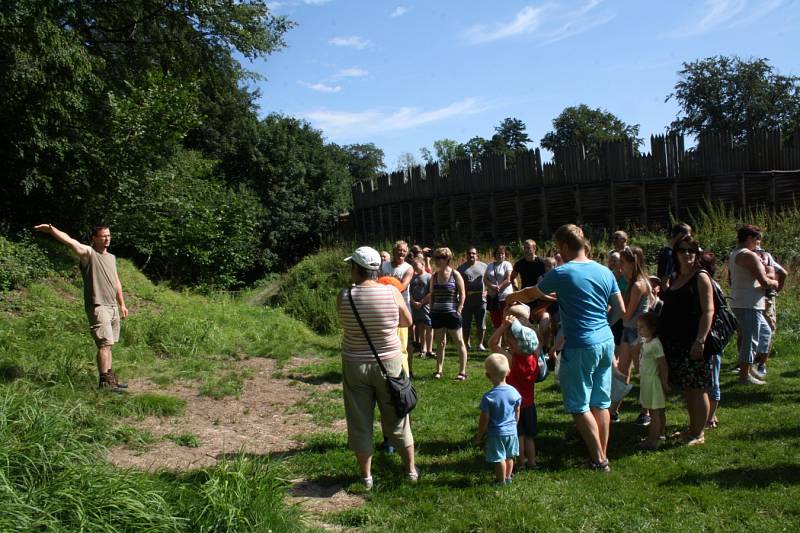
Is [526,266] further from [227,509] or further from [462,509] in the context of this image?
[227,509]

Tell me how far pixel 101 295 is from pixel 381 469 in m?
3.93

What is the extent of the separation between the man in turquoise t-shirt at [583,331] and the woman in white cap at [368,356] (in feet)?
3.13

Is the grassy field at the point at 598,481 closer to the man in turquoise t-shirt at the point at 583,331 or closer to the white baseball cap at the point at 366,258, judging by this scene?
the man in turquoise t-shirt at the point at 583,331

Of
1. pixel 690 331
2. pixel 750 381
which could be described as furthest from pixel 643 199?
pixel 690 331

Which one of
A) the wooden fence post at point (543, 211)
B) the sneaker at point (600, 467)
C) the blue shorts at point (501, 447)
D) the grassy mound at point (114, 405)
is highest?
→ the wooden fence post at point (543, 211)

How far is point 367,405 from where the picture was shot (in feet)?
16.2

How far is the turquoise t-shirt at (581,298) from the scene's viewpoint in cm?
481

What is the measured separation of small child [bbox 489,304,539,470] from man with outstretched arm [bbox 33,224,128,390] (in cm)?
445

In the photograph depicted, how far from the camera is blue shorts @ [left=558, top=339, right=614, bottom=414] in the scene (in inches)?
189

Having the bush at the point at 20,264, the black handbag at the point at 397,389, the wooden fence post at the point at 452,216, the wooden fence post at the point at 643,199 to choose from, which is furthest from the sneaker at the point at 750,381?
the wooden fence post at the point at 452,216

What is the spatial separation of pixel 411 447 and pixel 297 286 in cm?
1435

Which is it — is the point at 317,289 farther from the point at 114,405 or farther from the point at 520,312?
the point at 520,312

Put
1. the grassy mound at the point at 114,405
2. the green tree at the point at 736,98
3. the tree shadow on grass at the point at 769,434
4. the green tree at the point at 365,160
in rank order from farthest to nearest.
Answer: the green tree at the point at 365,160 < the green tree at the point at 736,98 < the tree shadow on grass at the point at 769,434 < the grassy mound at the point at 114,405

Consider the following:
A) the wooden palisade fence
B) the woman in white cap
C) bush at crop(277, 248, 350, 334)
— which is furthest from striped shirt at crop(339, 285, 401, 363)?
the wooden palisade fence
